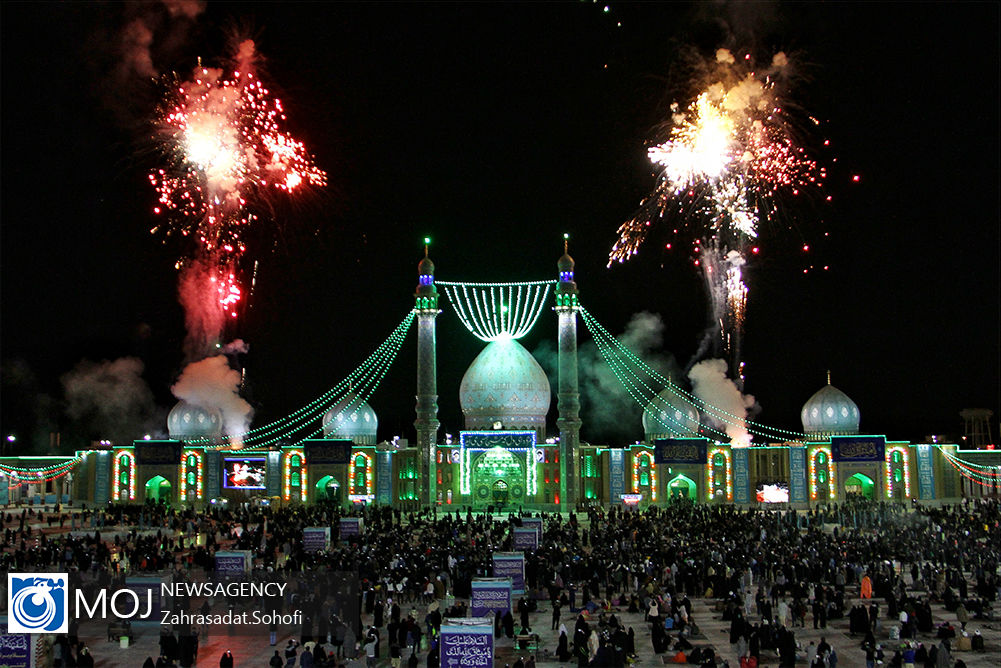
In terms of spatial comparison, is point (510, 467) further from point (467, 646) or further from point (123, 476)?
point (467, 646)

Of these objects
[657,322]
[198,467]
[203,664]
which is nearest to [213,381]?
[198,467]

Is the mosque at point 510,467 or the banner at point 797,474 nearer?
the mosque at point 510,467

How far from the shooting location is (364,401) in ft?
188

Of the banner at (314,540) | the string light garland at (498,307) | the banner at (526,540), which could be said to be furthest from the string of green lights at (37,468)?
the banner at (526,540)

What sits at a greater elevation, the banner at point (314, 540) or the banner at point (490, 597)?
the banner at point (314, 540)

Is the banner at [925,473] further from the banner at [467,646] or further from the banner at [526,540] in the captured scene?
the banner at [467,646]

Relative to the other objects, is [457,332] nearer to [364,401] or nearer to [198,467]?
[364,401]

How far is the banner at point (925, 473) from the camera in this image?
52.2 meters

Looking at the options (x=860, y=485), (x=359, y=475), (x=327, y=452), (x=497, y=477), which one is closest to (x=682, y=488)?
(x=860, y=485)

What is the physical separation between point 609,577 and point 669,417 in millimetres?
30589

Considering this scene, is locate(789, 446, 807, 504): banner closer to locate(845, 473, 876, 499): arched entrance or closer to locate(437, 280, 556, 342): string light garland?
locate(845, 473, 876, 499): arched entrance

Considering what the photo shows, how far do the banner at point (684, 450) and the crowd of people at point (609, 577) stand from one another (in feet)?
35.9

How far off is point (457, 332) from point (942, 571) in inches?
1583

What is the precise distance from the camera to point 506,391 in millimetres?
55062
